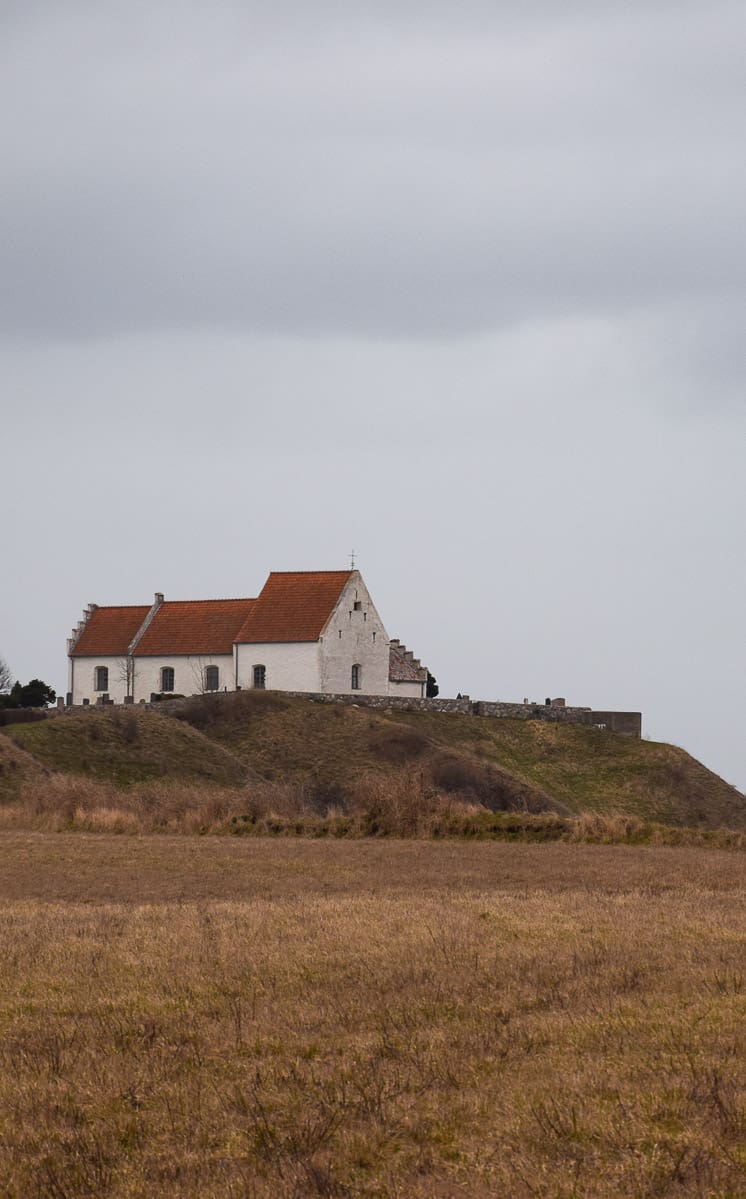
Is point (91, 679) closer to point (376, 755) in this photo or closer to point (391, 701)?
point (391, 701)

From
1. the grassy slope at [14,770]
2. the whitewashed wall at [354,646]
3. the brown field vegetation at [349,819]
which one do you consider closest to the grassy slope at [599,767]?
the whitewashed wall at [354,646]

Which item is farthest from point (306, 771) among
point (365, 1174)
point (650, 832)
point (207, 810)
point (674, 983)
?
point (365, 1174)

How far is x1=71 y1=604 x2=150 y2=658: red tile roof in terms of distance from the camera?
8238cm

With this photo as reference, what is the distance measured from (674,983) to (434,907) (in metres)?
6.31

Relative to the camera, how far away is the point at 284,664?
78.9 meters

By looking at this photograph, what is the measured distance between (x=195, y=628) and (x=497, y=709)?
19.6 meters

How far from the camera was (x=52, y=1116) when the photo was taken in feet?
30.7

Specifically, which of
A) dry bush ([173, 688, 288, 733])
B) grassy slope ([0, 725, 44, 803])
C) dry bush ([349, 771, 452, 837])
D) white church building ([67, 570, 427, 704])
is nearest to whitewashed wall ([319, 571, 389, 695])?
white church building ([67, 570, 427, 704])

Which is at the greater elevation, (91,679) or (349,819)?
(91,679)

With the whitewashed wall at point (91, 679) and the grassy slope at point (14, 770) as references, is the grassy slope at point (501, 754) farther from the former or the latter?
the grassy slope at point (14, 770)

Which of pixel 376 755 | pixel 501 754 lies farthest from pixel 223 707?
pixel 501 754

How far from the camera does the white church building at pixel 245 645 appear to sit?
79125 mm

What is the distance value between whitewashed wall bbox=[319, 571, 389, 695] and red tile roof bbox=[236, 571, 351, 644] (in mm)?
708

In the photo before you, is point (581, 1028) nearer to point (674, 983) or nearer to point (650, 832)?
point (674, 983)
